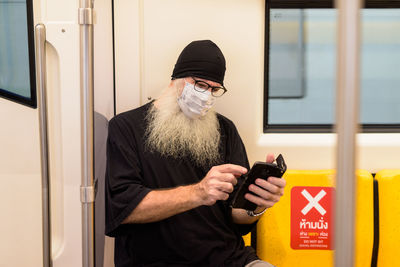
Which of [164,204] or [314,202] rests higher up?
[164,204]

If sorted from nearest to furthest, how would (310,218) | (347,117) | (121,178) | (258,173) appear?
(347,117) → (258,173) → (121,178) → (310,218)

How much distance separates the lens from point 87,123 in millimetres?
1833

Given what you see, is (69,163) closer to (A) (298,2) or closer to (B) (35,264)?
(B) (35,264)

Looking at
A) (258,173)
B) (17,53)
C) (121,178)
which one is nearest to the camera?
(258,173)

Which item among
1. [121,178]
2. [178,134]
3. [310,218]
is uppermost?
[178,134]

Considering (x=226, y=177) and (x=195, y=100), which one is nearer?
(x=226, y=177)

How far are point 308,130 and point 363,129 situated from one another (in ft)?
1.12

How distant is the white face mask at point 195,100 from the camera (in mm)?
2211

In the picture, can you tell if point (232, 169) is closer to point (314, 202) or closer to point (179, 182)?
point (179, 182)

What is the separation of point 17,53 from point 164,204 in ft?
3.61

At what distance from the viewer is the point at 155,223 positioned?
2.14 m

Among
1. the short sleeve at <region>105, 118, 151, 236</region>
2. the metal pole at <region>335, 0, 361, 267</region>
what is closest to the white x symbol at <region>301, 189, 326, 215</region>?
the short sleeve at <region>105, 118, 151, 236</region>

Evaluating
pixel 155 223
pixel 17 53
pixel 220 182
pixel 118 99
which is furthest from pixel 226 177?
pixel 17 53

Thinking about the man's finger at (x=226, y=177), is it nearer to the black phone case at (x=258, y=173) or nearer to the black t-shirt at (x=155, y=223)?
the black phone case at (x=258, y=173)
